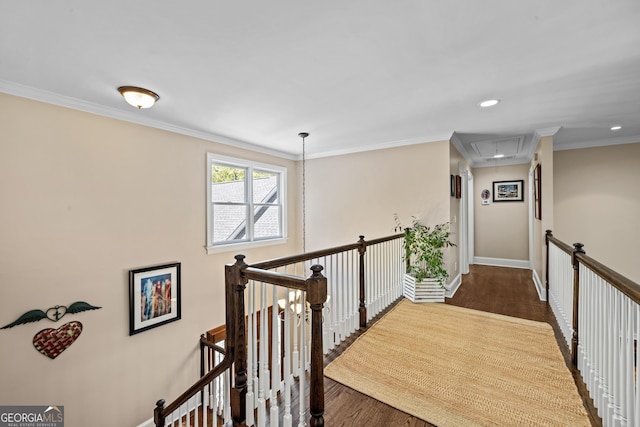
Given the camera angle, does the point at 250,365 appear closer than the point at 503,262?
Yes

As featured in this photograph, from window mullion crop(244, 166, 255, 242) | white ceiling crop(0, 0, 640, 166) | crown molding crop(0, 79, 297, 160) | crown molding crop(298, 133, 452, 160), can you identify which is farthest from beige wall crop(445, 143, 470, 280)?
crown molding crop(0, 79, 297, 160)

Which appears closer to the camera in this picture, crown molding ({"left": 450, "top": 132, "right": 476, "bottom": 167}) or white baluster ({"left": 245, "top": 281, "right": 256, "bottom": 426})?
white baluster ({"left": 245, "top": 281, "right": 256, "bottom": 426})

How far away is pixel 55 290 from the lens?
2541 mm

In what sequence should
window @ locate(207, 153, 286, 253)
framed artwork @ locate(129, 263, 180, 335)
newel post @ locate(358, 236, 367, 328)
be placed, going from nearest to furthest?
newel post @ locate(358, 236, 367, 328) → framed artwork @ locate(129, 263, 180, 335) → window @ locate(207, 153, 286, 253)

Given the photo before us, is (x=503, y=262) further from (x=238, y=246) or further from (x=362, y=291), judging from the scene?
(x=238, y=246)

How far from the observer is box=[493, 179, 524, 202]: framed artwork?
6.03m

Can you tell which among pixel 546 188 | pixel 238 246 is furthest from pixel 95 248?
pixel 546 188

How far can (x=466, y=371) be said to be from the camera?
7.14 ft

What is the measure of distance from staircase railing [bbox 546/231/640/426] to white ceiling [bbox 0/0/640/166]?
4.76ft

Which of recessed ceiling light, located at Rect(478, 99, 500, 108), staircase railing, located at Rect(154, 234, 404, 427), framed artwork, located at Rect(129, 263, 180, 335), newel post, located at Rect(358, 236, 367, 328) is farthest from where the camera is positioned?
framed artwork, located at Rect(129, 263, 180, 335)

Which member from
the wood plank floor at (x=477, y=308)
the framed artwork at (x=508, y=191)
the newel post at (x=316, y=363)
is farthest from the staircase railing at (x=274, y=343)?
the framed artwork at (x=508, y=191)

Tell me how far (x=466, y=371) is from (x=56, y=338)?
361cm

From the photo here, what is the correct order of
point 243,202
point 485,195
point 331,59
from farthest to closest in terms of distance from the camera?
point 485,195
point 243,202
point 331,59

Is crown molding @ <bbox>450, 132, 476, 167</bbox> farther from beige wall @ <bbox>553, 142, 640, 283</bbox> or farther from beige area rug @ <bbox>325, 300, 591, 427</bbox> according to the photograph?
beige area rug @ <bbox>325, 300, 591, 427</bbox>
